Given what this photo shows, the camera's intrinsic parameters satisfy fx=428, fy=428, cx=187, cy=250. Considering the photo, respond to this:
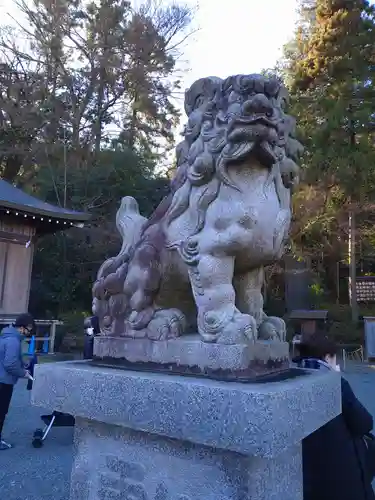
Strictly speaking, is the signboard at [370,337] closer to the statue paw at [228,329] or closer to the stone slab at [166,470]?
the stone slab at [166,470]

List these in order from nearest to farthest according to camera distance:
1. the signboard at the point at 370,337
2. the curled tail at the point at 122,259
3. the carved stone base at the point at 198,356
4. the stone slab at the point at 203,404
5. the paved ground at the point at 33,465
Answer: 1. the stone slab at the point at 203,404
2. the carved stone base at the point at 198,356
3. the curled tail at the point at 122,259
4. the paved ground at the point at 33,465
5. the signboard at the point at 370,337

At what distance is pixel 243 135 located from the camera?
1.82 metres

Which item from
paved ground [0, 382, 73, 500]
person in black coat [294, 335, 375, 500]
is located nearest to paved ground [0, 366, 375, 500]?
paved ground [0, 382, 73, 500]

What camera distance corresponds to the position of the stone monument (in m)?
1.55

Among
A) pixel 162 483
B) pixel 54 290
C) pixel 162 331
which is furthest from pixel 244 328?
pixel 54 290

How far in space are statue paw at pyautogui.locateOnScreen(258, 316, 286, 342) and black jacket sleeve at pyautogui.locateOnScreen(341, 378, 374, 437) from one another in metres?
0.42

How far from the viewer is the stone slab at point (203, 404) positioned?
1.42 m

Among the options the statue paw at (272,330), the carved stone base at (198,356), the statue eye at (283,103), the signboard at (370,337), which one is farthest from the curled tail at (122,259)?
the signboard at (370,337)

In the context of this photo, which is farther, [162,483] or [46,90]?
[46,90]

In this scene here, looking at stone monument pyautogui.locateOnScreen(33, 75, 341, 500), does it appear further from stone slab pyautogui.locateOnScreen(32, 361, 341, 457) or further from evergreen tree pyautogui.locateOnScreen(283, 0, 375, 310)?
evergreen tree pyautogui.locateOnScreen(283, 0, 375, 310)

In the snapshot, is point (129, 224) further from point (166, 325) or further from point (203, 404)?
point (203, 404)

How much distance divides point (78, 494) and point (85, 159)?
47.2 feet

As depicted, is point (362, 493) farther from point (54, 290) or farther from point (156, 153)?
point (156, 153)

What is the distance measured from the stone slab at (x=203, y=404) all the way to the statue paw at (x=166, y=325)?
0.65 ft
